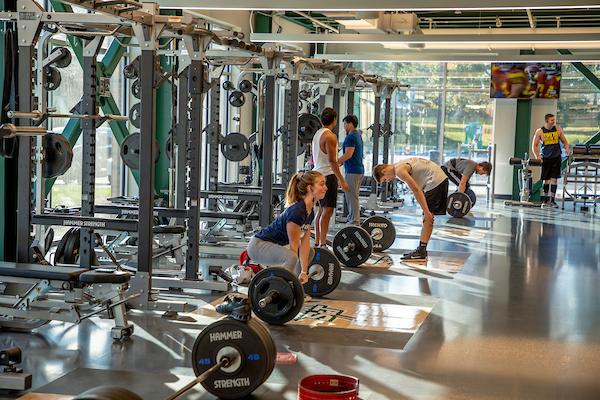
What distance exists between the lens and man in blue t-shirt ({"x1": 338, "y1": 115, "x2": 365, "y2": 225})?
7.52 metres

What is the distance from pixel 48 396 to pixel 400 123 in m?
14.0

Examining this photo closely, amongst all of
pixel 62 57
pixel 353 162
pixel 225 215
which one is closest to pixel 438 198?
pixel 353 162

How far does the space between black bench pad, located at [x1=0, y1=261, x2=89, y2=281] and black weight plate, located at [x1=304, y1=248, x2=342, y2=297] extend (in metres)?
1.81

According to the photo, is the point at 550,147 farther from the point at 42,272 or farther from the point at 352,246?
the point at 42,272

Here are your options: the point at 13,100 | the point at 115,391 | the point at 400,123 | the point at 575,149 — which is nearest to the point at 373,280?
the point at 13,100

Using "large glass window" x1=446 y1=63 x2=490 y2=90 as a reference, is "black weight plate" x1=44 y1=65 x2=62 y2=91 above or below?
below

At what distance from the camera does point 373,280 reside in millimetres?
5832

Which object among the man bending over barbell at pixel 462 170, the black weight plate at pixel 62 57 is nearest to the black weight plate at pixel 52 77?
the black weight plate at pixel 62 57

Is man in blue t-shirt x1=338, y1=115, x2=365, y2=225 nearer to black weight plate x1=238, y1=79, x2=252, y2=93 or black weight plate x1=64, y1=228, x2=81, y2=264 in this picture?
black weight plate x1=238, y1=79, x2=252, y2=93

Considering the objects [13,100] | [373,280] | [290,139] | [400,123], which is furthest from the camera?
[400,123]

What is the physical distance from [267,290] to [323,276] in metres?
1.01

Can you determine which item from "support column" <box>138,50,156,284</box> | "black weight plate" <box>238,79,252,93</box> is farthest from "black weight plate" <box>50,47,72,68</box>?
"black weight plate" <box>238,79,252,93</box>

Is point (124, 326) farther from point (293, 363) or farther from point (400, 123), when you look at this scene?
point (400, 123)

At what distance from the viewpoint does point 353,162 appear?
7.74 m
